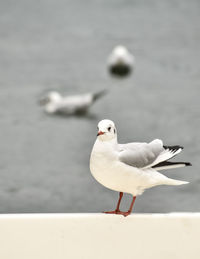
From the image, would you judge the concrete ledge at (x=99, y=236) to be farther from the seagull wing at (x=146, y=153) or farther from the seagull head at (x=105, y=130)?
the seagull head at (x=105, y=130)

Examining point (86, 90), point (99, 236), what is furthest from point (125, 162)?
point (86, 90)

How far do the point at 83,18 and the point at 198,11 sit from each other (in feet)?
8.31

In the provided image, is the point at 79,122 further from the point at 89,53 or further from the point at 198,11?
the point at 198,11

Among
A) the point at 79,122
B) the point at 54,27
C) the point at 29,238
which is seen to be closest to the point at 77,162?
the point at 79,122

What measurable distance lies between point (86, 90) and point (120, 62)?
5.13 feet

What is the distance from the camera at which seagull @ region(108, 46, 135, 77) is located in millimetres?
10992

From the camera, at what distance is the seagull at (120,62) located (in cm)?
1099

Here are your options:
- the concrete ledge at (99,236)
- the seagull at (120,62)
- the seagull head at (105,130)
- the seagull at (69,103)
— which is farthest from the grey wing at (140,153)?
the seagull at (120,62)

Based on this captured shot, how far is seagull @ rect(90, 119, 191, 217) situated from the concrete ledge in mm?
91

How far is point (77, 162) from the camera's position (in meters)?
6.79

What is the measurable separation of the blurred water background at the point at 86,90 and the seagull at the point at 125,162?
3.01m

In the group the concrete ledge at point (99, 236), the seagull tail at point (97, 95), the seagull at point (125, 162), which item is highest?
the seagull at point (125, 162)

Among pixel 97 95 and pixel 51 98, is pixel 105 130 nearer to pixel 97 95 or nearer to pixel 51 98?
pixel 97 95

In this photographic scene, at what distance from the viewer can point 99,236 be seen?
99.6 inches
